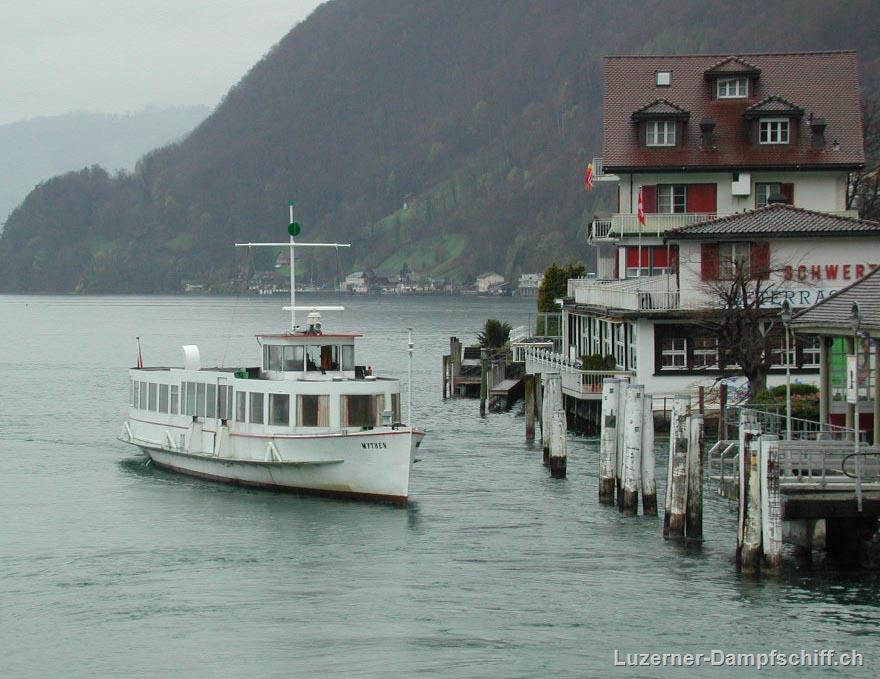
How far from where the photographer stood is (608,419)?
41.3 metres


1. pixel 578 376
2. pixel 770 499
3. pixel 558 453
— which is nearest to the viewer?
pixel 770 499

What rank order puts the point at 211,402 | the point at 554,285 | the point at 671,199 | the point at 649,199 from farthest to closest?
the point at 554,285
the point at 671,199
the point at 649,199
the point at 211,402

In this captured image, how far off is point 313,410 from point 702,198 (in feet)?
124

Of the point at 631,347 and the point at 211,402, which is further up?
the point at 631,347

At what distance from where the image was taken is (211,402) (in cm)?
5012

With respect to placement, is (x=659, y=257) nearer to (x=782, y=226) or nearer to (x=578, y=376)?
(x=782, y=226)

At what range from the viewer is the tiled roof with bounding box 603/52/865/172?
254 feet

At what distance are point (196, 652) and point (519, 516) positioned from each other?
49.9ft

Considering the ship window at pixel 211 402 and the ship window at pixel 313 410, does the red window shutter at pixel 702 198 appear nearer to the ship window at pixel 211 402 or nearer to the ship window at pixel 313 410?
the ship window at pixel 211 402

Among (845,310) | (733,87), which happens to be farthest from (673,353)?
(733,87)

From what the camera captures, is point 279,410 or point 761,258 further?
point 761,258

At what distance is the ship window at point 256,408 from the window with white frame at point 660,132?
37.6 meters

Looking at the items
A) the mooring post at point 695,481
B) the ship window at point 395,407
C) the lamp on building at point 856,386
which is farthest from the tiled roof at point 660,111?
the mooring post at point 695,481

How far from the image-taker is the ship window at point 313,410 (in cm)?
4516
